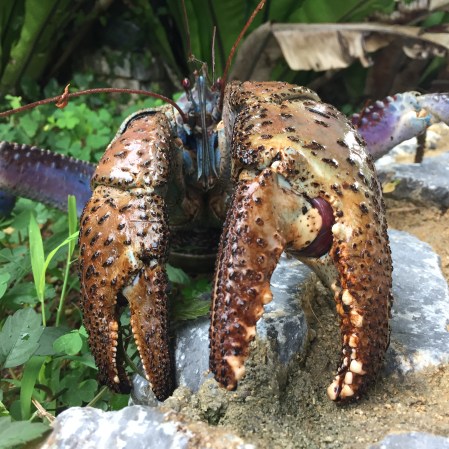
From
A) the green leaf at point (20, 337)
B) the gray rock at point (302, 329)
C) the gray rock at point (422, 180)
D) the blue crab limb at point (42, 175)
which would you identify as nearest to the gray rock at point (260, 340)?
the gray rock at point (302, 329)

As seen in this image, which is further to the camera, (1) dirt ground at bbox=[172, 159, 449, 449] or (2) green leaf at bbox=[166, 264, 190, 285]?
(2) green leaf at bbox=[166, 264, 190, 285]

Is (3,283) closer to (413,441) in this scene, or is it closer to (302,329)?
(302,329)

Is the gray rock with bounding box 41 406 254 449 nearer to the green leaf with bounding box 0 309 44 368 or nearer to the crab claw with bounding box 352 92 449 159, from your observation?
the green leaf with bounding box 0 309 44 368

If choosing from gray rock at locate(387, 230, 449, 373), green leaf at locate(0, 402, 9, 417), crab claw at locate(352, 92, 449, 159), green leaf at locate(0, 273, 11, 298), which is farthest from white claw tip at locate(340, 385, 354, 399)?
crab claw at locate(352, 92, 449, 159)

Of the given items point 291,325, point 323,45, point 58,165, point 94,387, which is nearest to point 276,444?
point 291,325

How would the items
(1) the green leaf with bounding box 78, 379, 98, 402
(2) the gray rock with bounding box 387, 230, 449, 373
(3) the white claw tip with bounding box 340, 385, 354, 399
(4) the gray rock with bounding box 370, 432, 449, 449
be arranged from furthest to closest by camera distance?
1. (1) the green leaf with bounding box 78, 379, 98, 402
2. (2) the gray rock with bounding box 387, 230, 449, 373
3. (3) the white claw tip with bounding box 340, 385, 354, 399
4. (4) the gray rock with bounding box 370, 432, 449, 449

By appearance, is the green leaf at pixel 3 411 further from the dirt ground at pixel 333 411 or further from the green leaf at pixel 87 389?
the dirt ground at pixel 333 411
